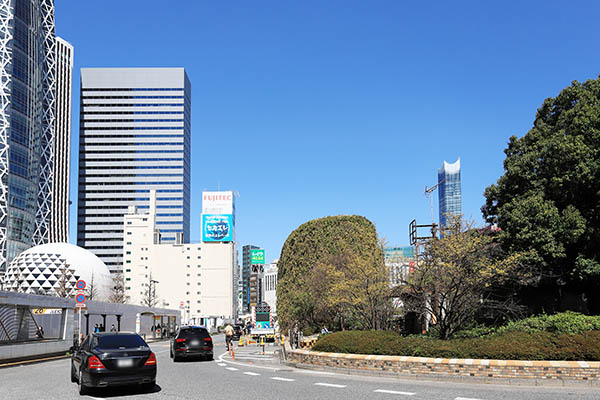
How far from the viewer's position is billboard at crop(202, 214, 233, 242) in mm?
155750

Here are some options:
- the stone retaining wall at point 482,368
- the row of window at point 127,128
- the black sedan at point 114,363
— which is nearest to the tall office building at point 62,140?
the row of window at point 127,128

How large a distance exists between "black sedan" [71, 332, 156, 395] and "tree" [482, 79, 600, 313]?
18192 mm

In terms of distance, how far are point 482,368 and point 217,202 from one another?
14793cm

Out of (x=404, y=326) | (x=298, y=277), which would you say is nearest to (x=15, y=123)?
(x=298, y=277)

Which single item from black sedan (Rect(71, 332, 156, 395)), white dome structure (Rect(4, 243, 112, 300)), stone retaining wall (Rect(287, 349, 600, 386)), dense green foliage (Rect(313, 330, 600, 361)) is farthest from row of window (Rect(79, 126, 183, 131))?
black sedan (Rect(71, 332, 156, 395))

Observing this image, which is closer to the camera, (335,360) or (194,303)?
(335,360)

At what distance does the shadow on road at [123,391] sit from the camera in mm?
13789

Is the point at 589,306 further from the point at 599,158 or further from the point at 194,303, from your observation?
the point at 194,303

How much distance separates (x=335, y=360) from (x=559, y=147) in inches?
588

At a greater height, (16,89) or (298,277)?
(16,89)

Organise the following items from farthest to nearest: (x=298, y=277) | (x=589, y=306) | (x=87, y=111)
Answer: (x=87, y=111), (x=298, y=277), (x=589, y=306)

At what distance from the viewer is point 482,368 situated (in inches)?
563

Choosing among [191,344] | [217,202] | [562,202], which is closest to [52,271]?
[217,202]

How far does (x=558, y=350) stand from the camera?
14.5 m
